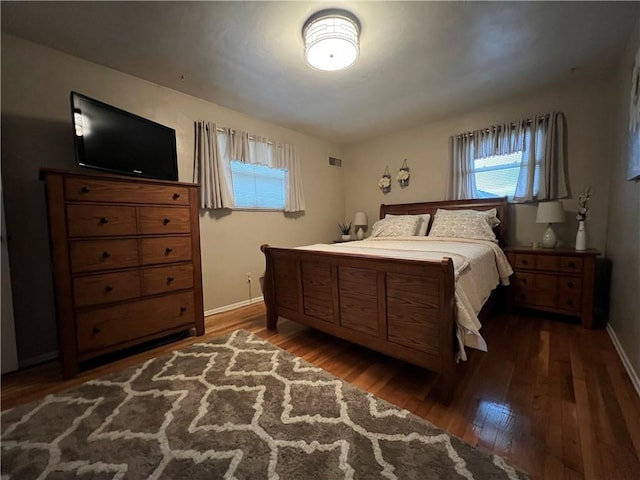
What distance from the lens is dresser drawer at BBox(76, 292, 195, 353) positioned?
71.1 inches

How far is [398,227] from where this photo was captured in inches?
132

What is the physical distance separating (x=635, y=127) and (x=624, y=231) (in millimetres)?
733

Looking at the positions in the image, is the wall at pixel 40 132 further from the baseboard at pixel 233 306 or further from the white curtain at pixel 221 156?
the baseboard at pixel 233 306

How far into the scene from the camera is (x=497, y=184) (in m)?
3.18

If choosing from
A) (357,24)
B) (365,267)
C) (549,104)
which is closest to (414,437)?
(365,267)

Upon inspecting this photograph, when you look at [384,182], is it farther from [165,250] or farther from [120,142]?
[120,142]

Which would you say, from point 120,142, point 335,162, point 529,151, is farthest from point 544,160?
point 120,142

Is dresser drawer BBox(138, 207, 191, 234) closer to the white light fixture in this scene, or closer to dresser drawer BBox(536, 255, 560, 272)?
the white light fixture

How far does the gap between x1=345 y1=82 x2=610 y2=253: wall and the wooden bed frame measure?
229 centimetres

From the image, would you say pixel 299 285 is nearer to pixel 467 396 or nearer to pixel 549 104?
pixel 467 396

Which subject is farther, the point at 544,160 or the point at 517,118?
the point at 517,118

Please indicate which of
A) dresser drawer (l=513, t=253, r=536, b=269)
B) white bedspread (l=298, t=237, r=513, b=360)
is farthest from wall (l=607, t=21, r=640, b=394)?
white bedspread (l=298, t=237, r=513, b=360)

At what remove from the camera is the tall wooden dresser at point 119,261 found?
171 cm

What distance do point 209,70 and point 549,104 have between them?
3.43 metres
